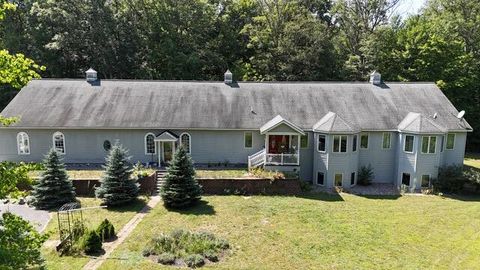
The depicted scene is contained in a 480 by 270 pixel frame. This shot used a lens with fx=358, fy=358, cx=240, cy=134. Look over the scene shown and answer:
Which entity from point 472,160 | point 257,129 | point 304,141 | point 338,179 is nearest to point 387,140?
point 338,179

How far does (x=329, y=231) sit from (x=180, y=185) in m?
8.16

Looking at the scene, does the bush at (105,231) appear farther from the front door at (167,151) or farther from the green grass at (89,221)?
the front door at (167,151)

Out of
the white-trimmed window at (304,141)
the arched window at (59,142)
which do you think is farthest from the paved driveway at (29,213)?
the white-trimmed window at (304,141)

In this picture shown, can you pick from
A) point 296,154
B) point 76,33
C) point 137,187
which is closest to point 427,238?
point 296,154

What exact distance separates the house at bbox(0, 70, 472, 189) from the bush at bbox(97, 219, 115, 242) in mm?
10030

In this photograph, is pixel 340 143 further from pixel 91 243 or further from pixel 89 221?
pixel 91 243

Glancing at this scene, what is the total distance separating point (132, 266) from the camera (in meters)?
13.0

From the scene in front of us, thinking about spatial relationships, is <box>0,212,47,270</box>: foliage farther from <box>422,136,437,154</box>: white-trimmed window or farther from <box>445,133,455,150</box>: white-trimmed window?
<box>445,133,455,150</box>: white-trimmed window

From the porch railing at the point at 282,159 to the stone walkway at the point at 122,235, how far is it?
25.1 ft

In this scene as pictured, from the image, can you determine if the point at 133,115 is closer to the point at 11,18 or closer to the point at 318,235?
the point at 318,235

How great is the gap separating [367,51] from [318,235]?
30987mm

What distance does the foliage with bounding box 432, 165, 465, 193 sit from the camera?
77.2 ft

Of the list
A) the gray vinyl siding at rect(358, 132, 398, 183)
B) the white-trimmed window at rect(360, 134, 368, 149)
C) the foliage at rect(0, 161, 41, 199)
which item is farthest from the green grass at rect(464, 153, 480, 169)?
the foliage at rect(0, 161, 41, 199)

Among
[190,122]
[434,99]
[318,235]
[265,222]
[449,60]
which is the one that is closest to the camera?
[318,235]
